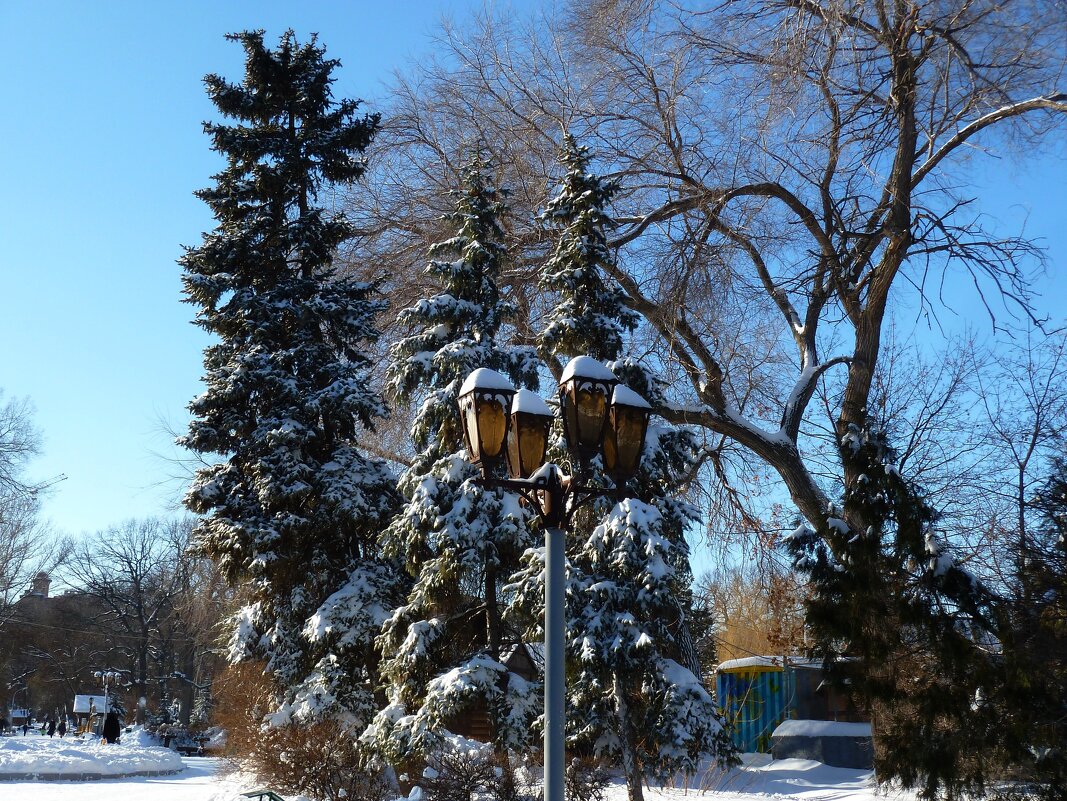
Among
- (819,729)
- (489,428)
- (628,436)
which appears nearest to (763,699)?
(819,729)

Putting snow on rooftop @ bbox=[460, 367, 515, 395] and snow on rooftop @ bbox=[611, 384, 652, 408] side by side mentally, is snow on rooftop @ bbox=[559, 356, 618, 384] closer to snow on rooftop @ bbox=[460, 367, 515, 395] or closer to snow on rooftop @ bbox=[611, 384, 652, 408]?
snow on rooftop @ bbox=[611, 384, 652, 408]

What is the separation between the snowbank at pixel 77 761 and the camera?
22719 millimetres

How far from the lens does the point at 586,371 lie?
604 cm

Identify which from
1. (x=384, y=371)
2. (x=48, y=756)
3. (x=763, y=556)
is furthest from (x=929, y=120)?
(x=48, y=756)

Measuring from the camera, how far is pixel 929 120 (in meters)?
13.6

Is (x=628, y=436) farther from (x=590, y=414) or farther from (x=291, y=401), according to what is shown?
(x=291, y=401)

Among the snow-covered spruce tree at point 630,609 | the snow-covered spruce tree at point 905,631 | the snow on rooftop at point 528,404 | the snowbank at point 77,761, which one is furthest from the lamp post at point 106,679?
the snow on rooftop at point 528,404

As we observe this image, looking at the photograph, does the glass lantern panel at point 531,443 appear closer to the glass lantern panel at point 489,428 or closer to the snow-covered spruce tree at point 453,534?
the glass lantern panel at point 489,428

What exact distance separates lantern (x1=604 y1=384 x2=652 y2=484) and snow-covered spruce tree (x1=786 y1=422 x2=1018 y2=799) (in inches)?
166

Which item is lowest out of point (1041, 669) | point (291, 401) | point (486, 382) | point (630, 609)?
point (1041, 669)

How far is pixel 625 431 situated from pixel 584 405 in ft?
1.12

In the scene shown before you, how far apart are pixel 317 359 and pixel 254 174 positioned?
168 inches

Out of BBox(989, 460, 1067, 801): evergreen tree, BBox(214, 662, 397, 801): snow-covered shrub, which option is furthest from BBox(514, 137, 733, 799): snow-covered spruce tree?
BBox(989, 460, 1067, 801): evergreen tree

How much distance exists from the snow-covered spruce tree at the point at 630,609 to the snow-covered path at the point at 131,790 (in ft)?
22.4
